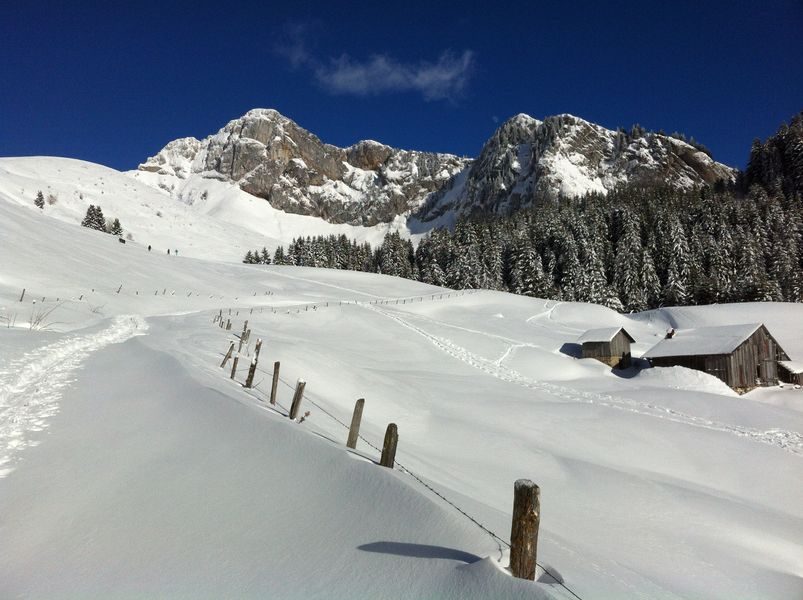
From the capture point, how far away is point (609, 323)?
180 feet

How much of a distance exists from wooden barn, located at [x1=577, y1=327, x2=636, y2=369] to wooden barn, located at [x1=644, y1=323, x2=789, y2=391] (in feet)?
8.32

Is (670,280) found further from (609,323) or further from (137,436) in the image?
(137,436)

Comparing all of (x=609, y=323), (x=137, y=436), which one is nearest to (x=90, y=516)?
(x=137, y=436)

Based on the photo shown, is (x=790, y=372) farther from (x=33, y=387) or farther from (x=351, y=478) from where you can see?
(x=33, y=387)

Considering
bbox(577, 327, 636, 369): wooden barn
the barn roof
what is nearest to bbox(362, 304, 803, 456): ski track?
bbox(577, 327, 636, 369): wooden barn

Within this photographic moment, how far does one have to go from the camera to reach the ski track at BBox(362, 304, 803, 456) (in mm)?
17672

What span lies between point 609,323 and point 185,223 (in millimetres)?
92188

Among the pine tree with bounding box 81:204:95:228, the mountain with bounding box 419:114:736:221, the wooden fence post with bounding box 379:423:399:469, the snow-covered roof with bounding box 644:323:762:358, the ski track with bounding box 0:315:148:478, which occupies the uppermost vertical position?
the mountain with bounding box 419:114:736:221

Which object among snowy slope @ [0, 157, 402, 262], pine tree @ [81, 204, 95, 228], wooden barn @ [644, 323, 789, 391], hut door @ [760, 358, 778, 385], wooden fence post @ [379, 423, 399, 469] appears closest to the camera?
wooden fence post @ [379, 423, 399, 469]

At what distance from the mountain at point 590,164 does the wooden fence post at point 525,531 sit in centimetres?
17118

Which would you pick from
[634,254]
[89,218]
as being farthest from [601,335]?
[89,218]

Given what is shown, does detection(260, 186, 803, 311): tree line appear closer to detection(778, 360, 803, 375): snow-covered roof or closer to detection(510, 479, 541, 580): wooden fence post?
detection(778, 360, 803, 375): snow-covered roof

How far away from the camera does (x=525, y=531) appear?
12.8 feet

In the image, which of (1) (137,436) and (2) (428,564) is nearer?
(2) (428,564)
